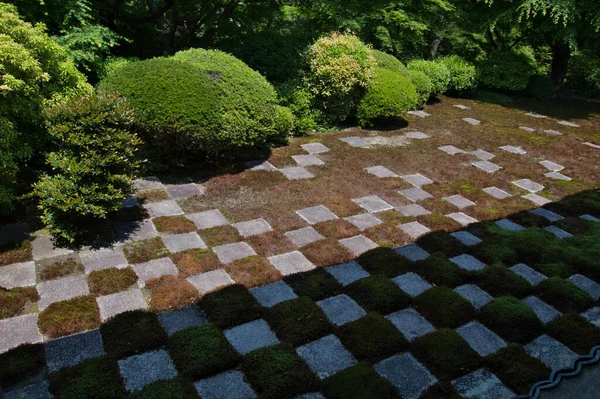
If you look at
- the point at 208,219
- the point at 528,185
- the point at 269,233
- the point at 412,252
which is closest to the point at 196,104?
the point at 208,219

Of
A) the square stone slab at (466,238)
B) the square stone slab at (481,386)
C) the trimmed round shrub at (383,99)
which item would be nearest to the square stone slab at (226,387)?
the square stone slab at (481,386)

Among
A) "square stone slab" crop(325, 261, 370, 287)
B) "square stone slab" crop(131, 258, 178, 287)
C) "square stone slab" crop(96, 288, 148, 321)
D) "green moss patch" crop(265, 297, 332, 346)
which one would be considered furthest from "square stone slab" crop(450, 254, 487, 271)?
"square stone slab" crop(96, 288, 148, 321)

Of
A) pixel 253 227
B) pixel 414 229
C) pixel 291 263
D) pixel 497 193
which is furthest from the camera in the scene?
pixel 497 193

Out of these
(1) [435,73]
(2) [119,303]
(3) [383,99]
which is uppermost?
(1) [435,73]

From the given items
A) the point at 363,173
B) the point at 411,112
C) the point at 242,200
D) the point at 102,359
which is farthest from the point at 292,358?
the point at 411,112

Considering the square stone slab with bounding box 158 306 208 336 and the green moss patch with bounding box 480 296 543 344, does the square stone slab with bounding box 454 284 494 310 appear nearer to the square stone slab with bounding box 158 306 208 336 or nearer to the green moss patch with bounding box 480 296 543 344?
the green moss patch with bounding box 480 296 543 344

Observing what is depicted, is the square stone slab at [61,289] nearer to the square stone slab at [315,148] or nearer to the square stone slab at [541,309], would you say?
the square stone slab at [541,309]

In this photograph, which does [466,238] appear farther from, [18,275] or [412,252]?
[18,275]
